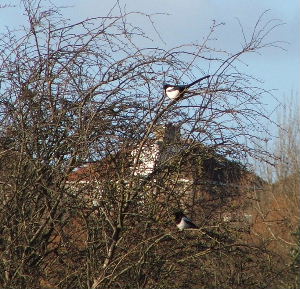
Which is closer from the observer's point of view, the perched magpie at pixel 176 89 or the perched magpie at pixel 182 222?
the perched magpie at pixel 176 89

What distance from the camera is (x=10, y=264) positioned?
5180 millimetres

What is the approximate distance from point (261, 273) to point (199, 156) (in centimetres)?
222

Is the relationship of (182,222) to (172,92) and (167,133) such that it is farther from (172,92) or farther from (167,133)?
(172,92)

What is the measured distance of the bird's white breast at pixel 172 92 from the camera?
5.45m

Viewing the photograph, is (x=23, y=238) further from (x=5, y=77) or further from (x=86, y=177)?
(x=5, y=77)

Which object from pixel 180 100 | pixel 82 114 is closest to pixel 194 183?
pixel 180 100

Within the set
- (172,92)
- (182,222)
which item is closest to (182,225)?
(182,222)

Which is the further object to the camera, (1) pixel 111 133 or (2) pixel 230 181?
(2) pixel 230 181

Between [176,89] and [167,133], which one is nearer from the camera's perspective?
[176,89]

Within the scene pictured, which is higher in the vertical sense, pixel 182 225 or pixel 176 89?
pixel 176 89

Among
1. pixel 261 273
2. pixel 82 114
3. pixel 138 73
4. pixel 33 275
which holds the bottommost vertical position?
pixel 33 275

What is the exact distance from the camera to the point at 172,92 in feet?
17.9

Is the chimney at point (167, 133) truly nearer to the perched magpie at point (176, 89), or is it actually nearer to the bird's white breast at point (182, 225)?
the perched magpie at point (176, 89)

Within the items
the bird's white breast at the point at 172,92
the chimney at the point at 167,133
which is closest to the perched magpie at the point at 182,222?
the chimney at the point at 167,133
